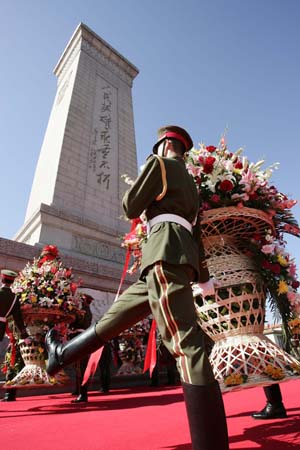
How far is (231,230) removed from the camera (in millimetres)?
2986

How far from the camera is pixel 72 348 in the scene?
2.35 m

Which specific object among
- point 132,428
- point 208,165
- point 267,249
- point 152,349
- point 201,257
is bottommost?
point 132,428

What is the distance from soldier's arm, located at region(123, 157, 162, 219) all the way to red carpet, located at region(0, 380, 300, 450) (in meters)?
1.43

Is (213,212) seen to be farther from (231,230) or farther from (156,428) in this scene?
(156,428)

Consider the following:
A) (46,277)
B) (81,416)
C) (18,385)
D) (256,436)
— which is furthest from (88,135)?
(256,436)

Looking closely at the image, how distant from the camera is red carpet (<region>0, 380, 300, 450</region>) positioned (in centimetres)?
199

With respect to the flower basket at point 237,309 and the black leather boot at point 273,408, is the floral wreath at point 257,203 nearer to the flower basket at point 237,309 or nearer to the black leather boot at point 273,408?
the flower basket at point 237,309

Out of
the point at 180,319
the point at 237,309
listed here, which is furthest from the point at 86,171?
the point at 180,319

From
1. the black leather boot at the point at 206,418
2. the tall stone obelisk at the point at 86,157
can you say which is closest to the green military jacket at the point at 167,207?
the black leather boot at the point at 206,418

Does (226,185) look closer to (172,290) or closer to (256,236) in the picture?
(256,236)

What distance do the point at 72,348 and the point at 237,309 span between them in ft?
4.29

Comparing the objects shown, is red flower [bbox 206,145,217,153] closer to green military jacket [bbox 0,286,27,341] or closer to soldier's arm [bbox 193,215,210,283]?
soldier's arm [bbox 193,215,210,283]

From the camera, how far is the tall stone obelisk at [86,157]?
1159 cm

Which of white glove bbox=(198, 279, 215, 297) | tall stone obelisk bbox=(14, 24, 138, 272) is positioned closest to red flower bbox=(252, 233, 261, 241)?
white glove bbox=(198, 279, 215, 297)
